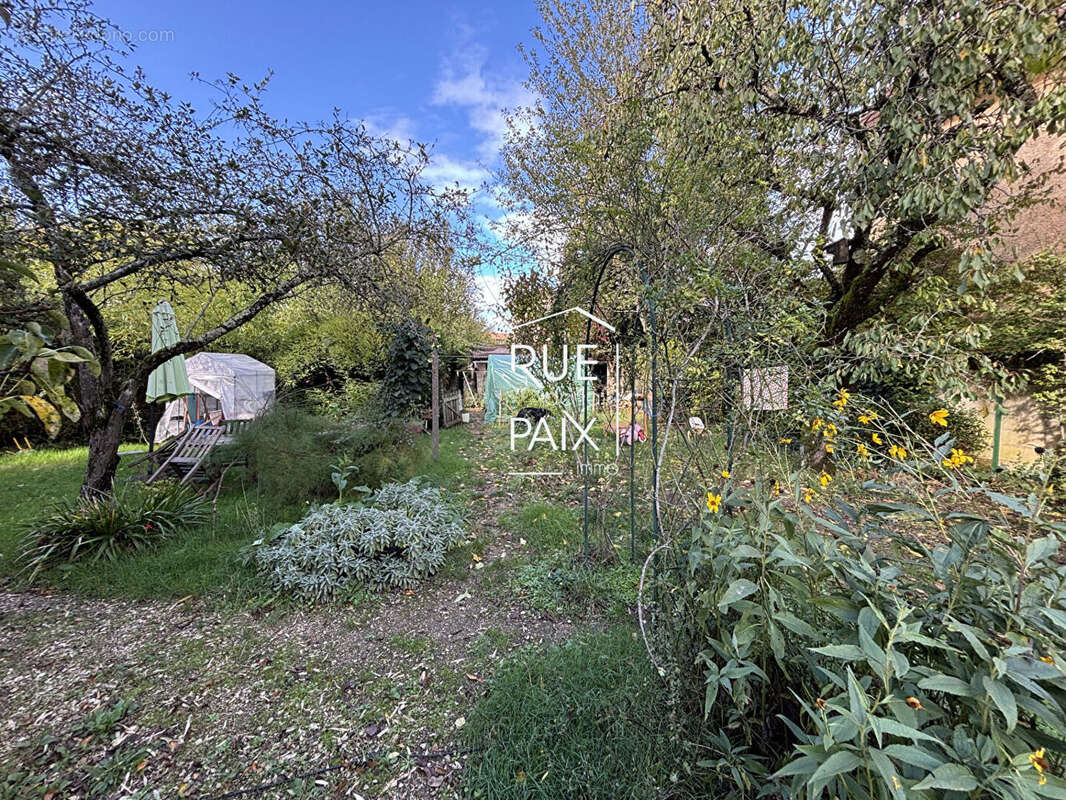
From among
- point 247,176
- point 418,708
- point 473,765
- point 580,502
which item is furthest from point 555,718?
point 247,176

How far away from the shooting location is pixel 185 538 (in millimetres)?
3512

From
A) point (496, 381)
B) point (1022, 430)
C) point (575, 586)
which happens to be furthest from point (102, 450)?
point (1022, 430)

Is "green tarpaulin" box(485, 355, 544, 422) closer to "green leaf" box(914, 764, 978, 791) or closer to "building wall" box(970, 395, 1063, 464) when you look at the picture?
"building wall" box(970, 395, 1063, 464)

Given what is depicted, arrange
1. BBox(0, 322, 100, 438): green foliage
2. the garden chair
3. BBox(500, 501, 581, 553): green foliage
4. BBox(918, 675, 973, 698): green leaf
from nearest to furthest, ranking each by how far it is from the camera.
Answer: BBox(918, 675, 973, 698): green leaf < BBox(0, 322, 100, 438): green foliage < BBox(500, 501, 581, 553): green foliage < the garden chair

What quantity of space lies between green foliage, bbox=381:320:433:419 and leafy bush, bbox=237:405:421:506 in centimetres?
296

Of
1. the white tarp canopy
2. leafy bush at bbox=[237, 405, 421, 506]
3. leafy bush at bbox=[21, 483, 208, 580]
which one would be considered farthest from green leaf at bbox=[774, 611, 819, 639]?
the white tarp canopy

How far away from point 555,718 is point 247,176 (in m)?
3.91

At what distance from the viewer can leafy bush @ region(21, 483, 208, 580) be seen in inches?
124

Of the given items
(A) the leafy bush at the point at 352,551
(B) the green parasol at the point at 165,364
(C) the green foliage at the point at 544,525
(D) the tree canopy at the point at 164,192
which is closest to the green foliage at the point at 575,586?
(C) the green foliage at the point at 544,525

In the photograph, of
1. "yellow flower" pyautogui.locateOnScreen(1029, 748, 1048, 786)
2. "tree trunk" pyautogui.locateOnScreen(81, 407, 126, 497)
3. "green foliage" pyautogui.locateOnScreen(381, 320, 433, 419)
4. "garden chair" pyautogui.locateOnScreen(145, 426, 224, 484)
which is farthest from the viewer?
"green foliage" pyautogui.locateOnScreen(381, 320, 433, 419)

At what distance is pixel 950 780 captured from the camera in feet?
2.09

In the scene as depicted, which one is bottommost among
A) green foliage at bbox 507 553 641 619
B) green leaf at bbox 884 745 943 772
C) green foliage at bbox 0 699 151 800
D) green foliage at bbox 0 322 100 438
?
green foliage at bbox 0 699 151 800

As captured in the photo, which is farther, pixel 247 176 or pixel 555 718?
pixel 247 176

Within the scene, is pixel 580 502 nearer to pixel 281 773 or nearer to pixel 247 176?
pixel 281 773
